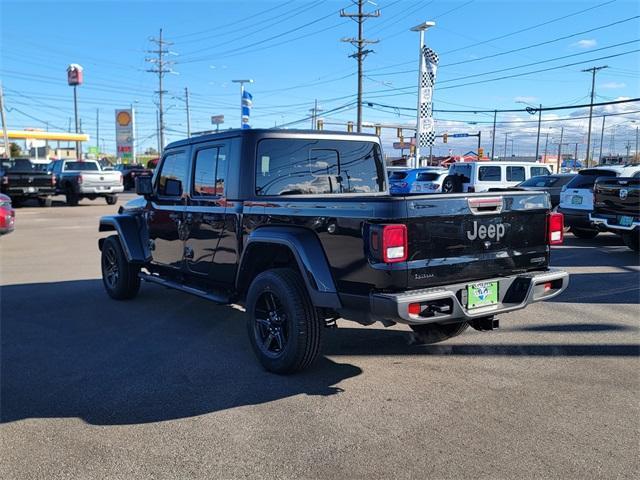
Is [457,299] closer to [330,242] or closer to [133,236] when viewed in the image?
[330,242]

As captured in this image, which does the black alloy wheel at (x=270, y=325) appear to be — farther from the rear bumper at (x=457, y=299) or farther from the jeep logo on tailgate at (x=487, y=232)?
the jeep logo on tailgate at (x=487, y=232)

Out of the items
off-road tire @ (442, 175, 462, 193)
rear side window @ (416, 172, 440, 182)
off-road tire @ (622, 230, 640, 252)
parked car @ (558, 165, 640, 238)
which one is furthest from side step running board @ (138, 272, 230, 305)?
rear side window @ (416, 172, 440, 182)

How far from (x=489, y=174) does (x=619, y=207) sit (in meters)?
7.79

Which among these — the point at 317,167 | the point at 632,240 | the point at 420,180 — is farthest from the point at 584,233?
the point at 317,167

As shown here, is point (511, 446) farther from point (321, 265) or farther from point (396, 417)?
point (321, 265)

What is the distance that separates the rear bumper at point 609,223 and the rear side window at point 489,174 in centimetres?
704

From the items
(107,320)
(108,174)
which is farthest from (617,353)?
(108,174)

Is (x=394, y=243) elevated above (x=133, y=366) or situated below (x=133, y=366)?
above

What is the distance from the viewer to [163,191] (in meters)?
6.58

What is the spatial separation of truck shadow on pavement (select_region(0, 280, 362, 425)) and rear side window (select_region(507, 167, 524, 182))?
14.0 m

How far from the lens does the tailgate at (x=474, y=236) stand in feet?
13.1

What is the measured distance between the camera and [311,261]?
428cm

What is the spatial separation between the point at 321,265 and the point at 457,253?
1.01 meters

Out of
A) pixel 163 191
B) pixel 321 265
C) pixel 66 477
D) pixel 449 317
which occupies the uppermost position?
pixel 163 191
